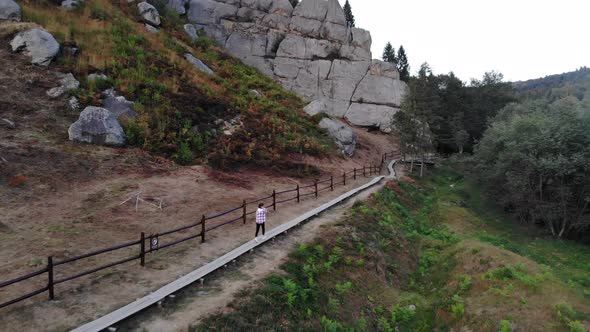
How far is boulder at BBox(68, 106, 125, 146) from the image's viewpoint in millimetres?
22561

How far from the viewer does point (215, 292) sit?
1044 centimetres

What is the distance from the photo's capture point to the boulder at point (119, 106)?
25875 millimetres

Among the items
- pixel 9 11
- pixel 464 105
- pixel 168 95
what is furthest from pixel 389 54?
pixel 9 11

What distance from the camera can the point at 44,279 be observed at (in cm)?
1004

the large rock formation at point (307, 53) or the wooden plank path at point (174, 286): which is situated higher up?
the large rock formation at point (307, 53)

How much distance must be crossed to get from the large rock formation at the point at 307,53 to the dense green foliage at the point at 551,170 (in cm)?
3335

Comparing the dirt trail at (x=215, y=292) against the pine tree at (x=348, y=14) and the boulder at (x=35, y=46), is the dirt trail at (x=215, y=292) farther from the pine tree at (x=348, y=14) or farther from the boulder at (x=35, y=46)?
the pine tree at (x=348, y=14)

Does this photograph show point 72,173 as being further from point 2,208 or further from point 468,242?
point 468,242

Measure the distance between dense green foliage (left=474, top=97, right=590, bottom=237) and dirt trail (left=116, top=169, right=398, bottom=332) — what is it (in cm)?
Result: 2224

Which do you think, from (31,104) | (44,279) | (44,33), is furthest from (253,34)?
(44,279)

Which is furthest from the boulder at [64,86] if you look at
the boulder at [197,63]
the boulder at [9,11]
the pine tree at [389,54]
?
the pine tree at [389,54]

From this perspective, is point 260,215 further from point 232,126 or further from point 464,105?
point 464,105

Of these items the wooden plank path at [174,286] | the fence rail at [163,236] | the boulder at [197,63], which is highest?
the boulder at [197,63]

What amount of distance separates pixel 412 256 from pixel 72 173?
19.6 m
